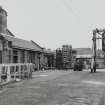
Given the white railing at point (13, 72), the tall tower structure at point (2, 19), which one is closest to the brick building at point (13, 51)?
the tall tower structure at point (2, 19)

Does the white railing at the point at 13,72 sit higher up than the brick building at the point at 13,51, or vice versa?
the brick building at the point at 13,51

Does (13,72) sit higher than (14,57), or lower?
lower

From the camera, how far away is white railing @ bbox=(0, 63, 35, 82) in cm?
1664

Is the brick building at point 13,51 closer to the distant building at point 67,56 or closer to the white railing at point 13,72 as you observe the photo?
the white railing at point 13,72

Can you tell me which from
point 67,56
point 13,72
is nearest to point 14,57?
point 13,72

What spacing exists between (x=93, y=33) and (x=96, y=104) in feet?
84.3

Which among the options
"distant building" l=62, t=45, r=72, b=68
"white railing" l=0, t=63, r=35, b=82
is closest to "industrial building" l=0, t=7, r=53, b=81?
"white railing" l=0, t=63, r=35, b=82

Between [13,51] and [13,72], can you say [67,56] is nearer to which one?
[13,51]

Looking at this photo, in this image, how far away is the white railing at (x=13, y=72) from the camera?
16.6m

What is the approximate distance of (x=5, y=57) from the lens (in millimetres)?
26281

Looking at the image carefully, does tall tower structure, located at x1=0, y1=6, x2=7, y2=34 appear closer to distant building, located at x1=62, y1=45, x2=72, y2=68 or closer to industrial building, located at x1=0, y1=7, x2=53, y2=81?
industrial building, located at x1=0, y1=7, x2=53, y2=81

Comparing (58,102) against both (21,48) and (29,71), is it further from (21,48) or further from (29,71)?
(21,48)

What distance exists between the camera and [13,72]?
18609mm

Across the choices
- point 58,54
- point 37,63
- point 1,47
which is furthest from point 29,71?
point 58,54
